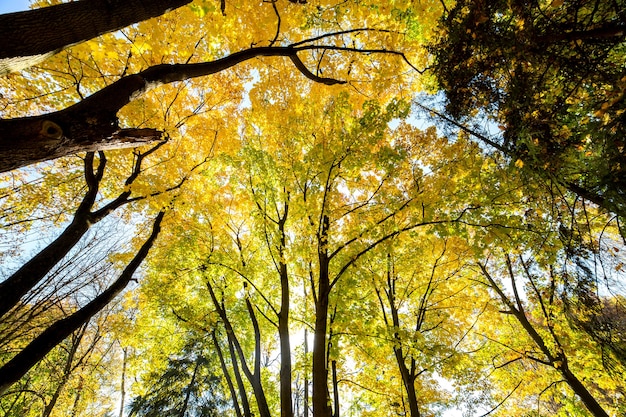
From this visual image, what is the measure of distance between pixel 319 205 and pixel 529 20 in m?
4.25

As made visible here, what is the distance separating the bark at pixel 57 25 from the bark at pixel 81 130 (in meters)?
0.36

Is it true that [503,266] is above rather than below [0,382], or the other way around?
above

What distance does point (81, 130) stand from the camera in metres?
1.86

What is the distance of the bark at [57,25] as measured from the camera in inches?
64.3

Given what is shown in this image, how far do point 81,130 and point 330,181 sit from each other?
4.12 metres

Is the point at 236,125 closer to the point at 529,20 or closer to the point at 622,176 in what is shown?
the point at 529,20

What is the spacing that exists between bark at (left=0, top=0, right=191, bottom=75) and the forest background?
1 cm

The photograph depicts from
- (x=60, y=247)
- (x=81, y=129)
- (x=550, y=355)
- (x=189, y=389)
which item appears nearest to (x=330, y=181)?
(x=81, y=129)

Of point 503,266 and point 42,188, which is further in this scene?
point 503,266

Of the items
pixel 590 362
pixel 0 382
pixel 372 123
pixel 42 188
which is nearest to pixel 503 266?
pixel 590 362

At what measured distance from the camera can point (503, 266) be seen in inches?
328

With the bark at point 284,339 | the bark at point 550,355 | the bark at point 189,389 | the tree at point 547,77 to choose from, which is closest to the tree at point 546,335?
the bark at point 550,355

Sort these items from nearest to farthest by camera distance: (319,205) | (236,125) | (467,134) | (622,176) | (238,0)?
1. (622,176)
2. (238,0)
3. (467,134)
4. (319,205)
5. (236,125)

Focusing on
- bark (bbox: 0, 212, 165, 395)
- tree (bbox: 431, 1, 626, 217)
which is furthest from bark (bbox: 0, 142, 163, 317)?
tree (bbox: 431, 1, 626, 217)
